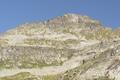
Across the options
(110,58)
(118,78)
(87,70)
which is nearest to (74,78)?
(87,70)

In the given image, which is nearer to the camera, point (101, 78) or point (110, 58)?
point (101, 78)

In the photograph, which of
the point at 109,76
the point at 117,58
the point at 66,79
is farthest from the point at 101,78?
the point at 66,79

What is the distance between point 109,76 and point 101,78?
7.98 feet

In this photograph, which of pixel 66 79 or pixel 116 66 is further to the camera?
pixel 66 79

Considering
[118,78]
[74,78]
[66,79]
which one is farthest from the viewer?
[66,79]

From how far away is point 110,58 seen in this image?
420 ft

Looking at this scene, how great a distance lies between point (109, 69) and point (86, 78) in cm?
839

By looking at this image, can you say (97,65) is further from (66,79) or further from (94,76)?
(66,79)

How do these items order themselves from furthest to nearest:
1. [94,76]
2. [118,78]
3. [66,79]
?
1. [66,79]
2. [94,76]
3. [118,78]

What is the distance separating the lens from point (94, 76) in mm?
122062

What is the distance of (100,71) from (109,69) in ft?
12.6

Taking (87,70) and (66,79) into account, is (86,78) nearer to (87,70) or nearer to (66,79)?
(87,70)

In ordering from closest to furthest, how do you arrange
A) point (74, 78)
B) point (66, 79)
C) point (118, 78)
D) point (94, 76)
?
point (118, 78), point (94, 76), point (74, 78), point (66, 79)

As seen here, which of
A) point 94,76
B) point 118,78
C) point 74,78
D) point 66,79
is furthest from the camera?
point 66,79
